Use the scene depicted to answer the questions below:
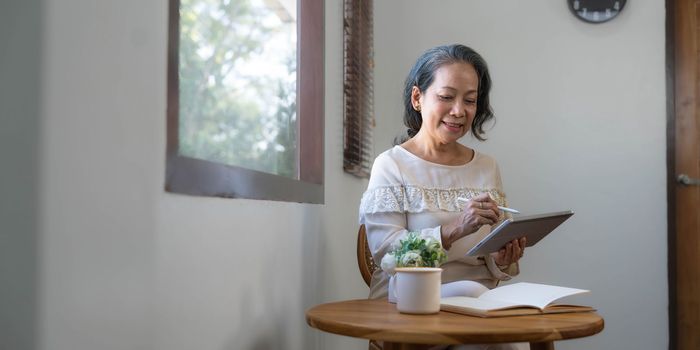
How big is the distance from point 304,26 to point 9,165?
1.53 meters

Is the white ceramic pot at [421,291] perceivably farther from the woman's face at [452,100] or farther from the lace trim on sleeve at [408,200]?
the woman's face at [452,100]

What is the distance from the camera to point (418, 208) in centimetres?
171

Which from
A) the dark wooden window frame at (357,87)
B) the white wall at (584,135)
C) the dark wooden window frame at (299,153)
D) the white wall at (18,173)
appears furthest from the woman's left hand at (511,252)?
the white wall at (584,135)

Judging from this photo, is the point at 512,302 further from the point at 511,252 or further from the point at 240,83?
the point at 240,83

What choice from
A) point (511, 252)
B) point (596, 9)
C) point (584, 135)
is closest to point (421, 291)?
point (511, 252)

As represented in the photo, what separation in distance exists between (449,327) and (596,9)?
270 centimetres

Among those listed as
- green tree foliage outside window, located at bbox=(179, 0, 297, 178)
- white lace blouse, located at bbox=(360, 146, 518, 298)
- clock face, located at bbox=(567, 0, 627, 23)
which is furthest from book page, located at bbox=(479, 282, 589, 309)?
clock face, located at bbox=(567, 0, 627, 23)

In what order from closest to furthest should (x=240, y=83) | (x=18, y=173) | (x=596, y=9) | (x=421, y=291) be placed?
1. (x=18, y=173)
2. (x=421, y=291)
3. (x=240, y=83)
4. (x=596, y=9)

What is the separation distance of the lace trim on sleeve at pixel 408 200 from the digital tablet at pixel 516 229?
0.76ft

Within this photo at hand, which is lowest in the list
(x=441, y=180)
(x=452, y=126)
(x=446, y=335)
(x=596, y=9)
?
(x=446, y=335)

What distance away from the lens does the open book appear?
124 cm

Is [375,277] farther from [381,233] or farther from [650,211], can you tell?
[650,211]

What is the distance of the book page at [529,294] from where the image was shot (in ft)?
4.24

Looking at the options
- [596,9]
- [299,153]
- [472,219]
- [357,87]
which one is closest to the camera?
[472,219]
